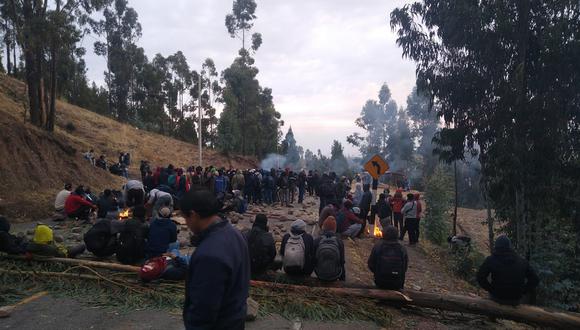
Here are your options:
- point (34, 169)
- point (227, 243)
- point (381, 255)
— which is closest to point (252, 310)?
point (381, 255)

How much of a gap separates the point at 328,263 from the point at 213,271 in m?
4.65

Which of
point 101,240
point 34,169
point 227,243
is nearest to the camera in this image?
point 227,243

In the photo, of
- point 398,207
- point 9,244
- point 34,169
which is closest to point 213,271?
point 9,244

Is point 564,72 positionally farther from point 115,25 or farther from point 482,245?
point 115,25

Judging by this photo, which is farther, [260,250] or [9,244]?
[9,244]

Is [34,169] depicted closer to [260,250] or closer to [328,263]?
[260,250]

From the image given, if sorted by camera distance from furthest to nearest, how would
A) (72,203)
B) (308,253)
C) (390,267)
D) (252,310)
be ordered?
(72,203) < (308,253) < (390,267) < (252,310)

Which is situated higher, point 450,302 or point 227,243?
point 227,243

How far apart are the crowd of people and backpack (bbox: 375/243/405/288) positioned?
0.02 meters

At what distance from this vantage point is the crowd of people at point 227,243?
246cm

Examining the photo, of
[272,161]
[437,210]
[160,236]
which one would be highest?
[272,161]

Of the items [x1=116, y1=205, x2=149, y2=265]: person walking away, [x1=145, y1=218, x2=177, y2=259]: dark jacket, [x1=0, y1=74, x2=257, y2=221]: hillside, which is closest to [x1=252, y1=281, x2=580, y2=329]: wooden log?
[x1=145, y1=218, x2=177, y2=259]: dark jacket

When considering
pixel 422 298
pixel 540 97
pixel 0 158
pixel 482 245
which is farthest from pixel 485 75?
pixel 0 158

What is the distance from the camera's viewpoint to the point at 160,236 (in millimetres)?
7168
